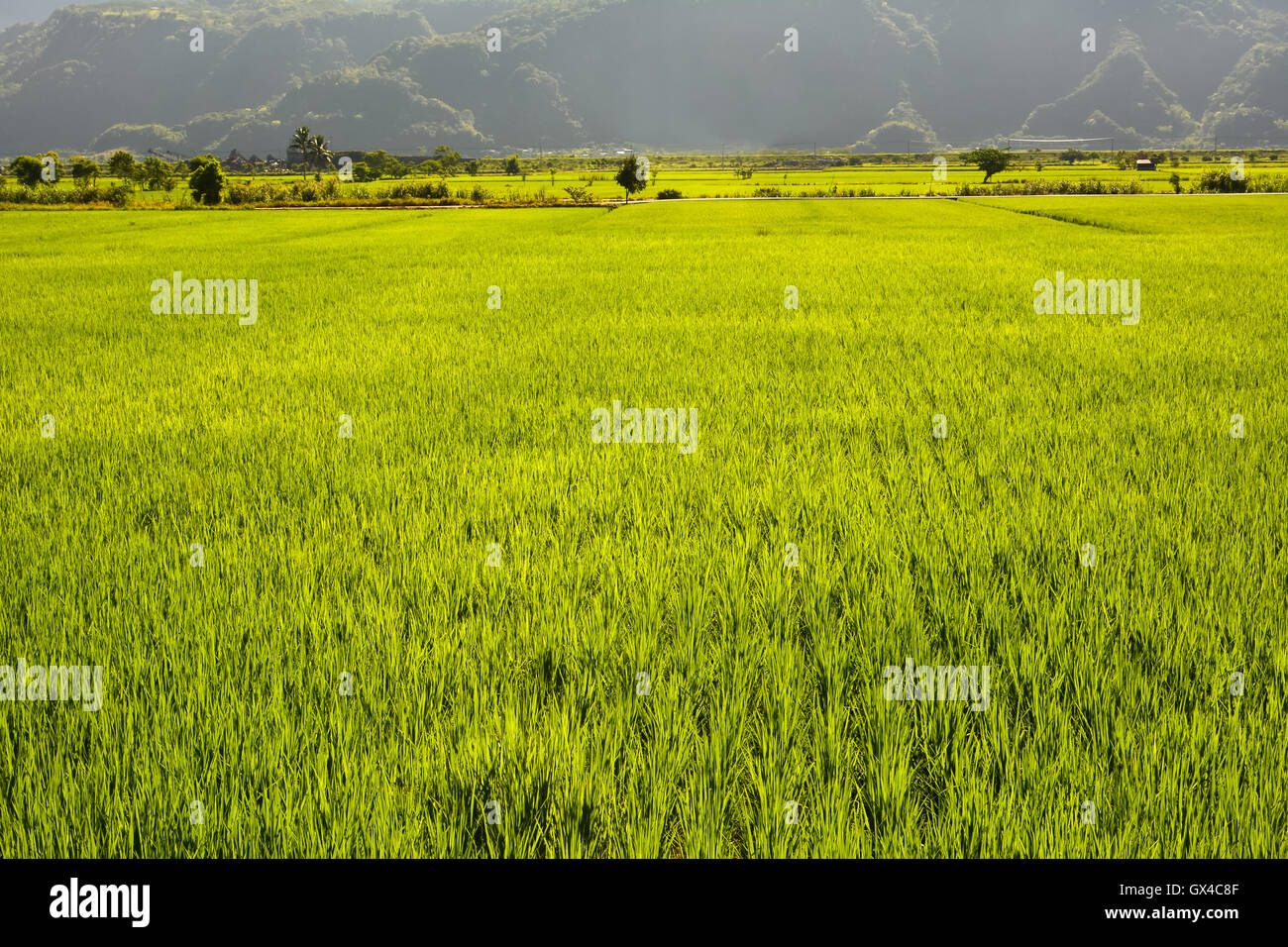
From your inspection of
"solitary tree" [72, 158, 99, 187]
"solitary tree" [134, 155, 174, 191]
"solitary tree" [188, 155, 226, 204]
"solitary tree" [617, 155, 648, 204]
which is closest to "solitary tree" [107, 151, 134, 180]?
"solitary tree" [134, 155, 174, 191]

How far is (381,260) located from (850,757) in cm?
1836

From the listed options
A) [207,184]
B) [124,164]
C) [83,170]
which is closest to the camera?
[207,184]

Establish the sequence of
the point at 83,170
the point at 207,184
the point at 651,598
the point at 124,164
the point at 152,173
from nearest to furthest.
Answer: the point at 651,598 < the point at 207,184 < the point at 83,170 < the point at 152,173 < the point at 124,164

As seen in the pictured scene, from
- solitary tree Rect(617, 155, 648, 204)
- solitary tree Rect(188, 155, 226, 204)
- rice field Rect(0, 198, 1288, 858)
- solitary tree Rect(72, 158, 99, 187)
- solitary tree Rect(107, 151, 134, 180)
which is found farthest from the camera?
solitary tree Rect(107, 151, 134, 180)

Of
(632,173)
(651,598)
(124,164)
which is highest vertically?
(124,164)

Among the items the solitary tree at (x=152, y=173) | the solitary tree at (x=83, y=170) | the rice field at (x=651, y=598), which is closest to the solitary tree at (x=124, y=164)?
the solitary tree at (x=152, y=173)

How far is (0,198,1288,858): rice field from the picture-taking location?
195 cm

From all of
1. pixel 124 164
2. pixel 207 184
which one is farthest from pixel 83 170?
pixel 207 184

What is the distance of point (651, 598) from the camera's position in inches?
120

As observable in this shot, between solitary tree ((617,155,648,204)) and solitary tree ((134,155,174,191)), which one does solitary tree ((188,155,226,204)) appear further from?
solitary tree ((617,155,648,204))

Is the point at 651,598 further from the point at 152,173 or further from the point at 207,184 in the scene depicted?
the point at 152,173

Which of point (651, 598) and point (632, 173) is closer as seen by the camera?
point (651, 598)

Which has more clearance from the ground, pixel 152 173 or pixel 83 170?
pixel 83 170

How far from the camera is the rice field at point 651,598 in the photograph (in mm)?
1946
